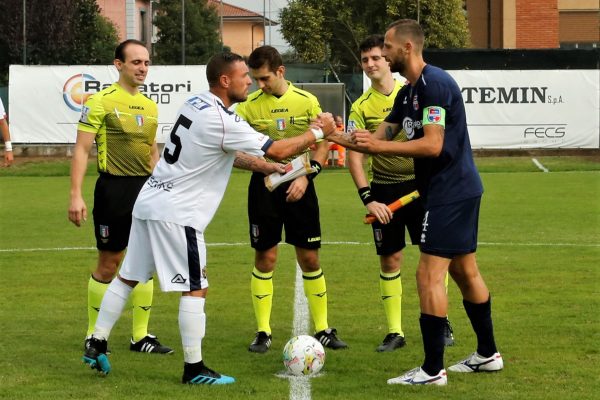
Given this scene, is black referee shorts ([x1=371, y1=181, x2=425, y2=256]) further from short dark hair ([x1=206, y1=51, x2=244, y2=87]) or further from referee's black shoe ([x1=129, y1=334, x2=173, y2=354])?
short dark hair ([x1=206, y1=51, x2=244, y2=87])

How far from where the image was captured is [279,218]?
8.91m

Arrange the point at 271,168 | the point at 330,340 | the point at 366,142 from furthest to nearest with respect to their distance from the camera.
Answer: the point at 330,340 < the point at 271,168 < the point at 366,142

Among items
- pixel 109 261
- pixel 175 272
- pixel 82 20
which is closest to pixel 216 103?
pixel 175 272

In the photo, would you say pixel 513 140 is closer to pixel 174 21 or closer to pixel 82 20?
pixel 82 20

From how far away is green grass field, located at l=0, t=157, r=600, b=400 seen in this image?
7.25m

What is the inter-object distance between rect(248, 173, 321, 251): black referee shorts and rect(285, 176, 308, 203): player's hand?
1.08 feet

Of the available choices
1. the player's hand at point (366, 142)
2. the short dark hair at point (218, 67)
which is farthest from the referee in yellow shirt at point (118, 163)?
the player's hand at point (366, 142)

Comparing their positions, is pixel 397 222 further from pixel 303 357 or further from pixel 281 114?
pixel 303 357

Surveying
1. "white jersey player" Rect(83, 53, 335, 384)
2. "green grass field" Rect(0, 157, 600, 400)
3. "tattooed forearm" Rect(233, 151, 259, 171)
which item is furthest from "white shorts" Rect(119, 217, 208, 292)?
"tattooed forearm" Rect(233, 151, 259, 171)

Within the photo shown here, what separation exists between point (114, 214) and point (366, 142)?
2.43 metres

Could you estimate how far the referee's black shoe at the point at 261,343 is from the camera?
27.9 ft

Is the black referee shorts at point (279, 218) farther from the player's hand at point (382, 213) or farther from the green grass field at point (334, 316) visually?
the player's hand at point (382, 213)

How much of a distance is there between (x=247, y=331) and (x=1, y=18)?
3641 centimetres

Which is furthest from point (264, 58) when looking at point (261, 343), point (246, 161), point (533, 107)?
point (533, 107)
